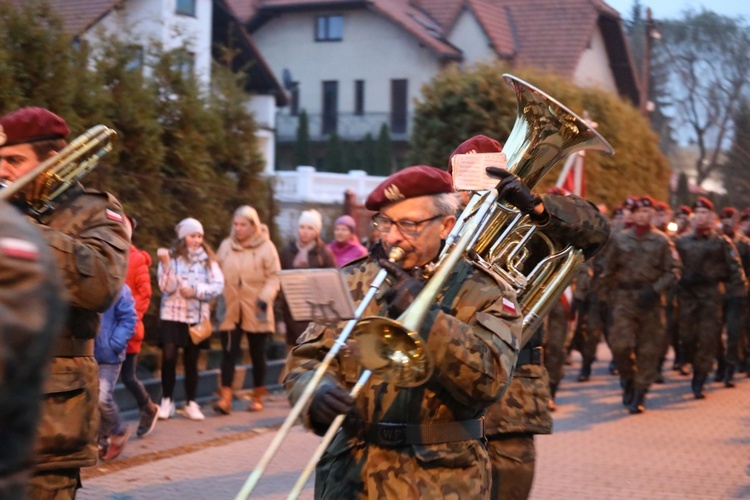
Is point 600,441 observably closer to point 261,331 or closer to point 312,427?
point 261,331

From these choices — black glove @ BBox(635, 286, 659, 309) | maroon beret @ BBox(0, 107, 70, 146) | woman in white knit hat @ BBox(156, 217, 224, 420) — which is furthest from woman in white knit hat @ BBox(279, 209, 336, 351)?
maroon beret @ BBox(0, 107, 70, 146)

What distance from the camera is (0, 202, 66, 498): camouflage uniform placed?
201 cm

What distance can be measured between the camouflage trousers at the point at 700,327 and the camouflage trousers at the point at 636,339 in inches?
65.1

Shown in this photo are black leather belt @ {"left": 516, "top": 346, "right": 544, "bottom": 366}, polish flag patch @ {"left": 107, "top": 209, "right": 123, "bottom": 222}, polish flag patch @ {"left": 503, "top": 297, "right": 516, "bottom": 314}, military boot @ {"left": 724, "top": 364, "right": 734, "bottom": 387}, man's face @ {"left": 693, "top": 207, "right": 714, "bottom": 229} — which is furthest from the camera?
military boot @ {"left": 724, "top": 364, "right": 734, "bottom": 387}

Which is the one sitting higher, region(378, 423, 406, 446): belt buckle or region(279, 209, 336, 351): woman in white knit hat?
region(378, 423, 406, 446): belt buckle

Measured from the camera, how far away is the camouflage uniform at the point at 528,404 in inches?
215

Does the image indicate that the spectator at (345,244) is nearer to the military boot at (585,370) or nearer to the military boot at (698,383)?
the military boot at (585,370)

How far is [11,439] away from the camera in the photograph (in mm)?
2098

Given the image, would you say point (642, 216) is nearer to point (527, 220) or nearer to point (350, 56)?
point (527, 220)

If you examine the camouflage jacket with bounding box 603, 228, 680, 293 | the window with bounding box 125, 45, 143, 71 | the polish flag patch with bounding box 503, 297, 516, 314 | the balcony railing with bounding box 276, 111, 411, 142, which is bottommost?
the camouflage jacket with bounding box 603, 228, 680, 293

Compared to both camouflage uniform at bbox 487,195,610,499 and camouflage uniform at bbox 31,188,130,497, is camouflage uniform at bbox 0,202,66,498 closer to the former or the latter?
camouflage uniform at bbox 31,188,130,497

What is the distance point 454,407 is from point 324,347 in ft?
1.49

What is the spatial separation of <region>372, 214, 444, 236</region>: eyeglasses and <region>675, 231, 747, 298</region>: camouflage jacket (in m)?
10.8

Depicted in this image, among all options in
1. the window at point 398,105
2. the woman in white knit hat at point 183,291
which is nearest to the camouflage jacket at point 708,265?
the woman in white knit hat at point 183,291
